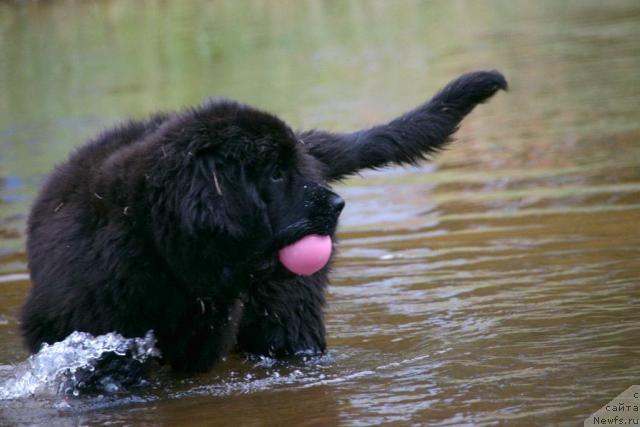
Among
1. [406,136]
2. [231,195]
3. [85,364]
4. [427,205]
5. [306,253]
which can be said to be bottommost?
[85,364]

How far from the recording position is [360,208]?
789 centimetres

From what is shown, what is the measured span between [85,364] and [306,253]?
94cm

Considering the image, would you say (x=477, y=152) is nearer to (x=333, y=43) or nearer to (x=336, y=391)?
(x=336, y=391)

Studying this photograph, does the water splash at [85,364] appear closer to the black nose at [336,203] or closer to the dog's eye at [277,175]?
the dog's eye at [277,175]

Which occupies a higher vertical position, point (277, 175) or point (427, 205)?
point (277, 175)

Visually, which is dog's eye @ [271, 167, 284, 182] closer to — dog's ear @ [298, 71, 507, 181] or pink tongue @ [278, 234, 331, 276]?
pink tongue @ [278, 234, 331, 276]

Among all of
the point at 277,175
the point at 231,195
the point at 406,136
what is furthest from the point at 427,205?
the point at 231,195

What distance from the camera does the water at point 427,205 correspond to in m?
4.19

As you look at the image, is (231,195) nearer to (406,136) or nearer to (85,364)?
(85,364)

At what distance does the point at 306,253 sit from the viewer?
398cm

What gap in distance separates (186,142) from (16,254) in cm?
374

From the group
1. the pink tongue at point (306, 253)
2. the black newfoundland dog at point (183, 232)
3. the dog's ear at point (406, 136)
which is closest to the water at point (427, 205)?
the black newfoundland dog at point (183, 232)

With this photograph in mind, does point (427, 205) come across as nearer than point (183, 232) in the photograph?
No

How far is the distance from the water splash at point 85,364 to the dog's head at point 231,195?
1.36ft
